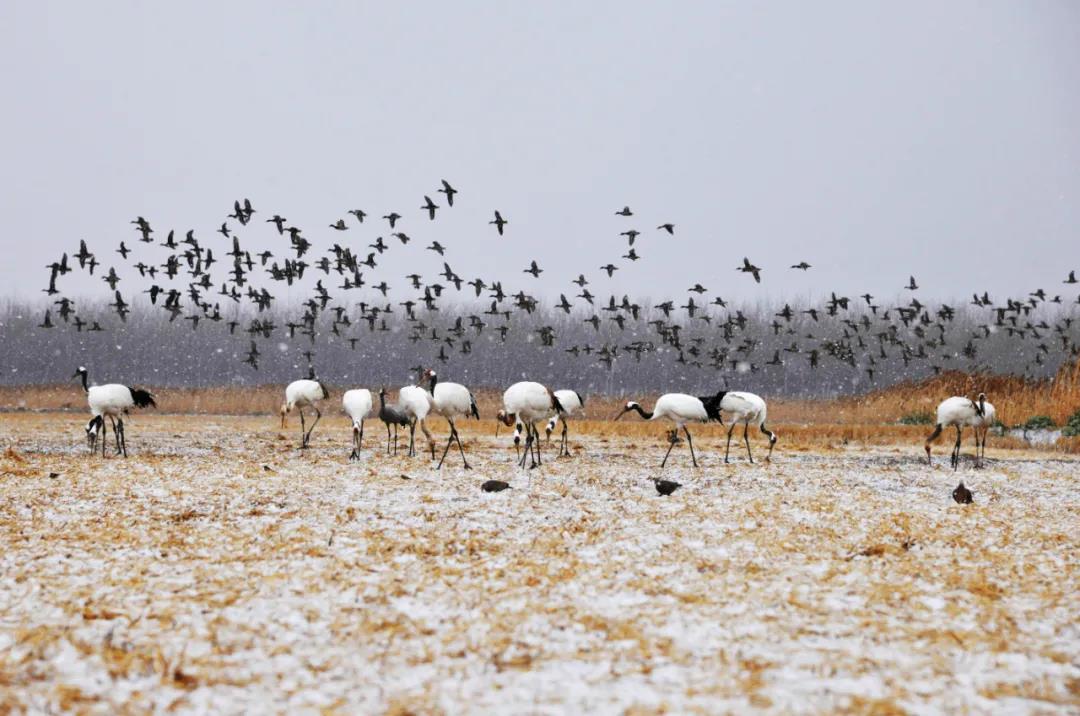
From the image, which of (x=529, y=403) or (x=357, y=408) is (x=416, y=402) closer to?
(x=529, y=403)

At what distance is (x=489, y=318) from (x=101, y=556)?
128406 millimetres

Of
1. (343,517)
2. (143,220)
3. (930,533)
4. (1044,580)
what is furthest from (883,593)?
(143,220)

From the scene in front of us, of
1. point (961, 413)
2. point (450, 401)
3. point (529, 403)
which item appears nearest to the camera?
point (529, 403)

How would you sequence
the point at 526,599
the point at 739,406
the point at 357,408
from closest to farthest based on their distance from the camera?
the point at 526,599 → the point at 357,408 → the point at 739,406

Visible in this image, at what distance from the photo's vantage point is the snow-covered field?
16.6 feet

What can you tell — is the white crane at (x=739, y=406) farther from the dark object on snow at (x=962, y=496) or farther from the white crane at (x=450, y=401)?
the dark object on snow at (x=962, y=496)

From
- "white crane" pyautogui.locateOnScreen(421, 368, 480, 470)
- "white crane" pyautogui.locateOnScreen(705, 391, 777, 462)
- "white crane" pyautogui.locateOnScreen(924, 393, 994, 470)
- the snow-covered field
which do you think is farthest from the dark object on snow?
"white crane" pyautogui.locateOnScreen(421, 368, 480, 470)

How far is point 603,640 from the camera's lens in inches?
237

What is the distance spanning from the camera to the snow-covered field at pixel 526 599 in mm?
5062

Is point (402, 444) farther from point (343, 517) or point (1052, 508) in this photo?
point (1052, 508)

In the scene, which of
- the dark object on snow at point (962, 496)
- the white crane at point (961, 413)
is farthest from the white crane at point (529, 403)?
the white crane at point (961, 413)

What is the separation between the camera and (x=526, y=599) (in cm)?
710

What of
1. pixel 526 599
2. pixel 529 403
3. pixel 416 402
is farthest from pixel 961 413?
pixel 526 599

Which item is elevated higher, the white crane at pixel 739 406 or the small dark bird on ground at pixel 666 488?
the white crane at pixel 739 406
